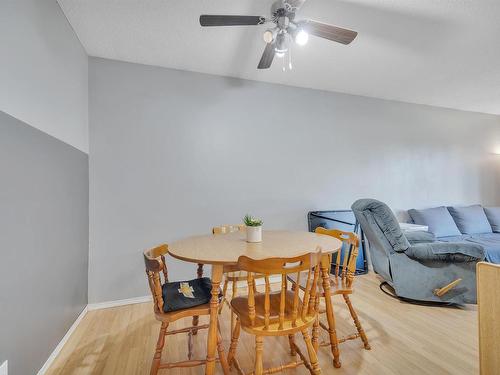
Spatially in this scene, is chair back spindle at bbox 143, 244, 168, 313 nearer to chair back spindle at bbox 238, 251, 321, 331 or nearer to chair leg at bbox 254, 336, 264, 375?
chair back spindle at bbox 238, 251, 321, 331

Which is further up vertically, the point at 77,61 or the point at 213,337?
the point at 77,61

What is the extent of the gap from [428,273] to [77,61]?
12.3ft

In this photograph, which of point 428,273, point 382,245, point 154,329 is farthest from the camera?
point 382,245

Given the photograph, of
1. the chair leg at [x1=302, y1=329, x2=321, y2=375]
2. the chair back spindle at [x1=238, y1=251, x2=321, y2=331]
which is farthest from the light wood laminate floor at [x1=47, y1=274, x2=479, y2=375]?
the chair back spindle at [x1=238, y1=251, x2=321, y2=331]

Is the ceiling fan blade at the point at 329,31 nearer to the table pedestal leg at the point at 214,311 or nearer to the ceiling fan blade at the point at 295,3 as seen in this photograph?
the ceiling fan blade at the point at 295,3

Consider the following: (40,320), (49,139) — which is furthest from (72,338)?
(49,139)

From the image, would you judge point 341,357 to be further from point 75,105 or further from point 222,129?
point 75,105

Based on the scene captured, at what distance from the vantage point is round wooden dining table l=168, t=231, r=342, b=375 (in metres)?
1.36

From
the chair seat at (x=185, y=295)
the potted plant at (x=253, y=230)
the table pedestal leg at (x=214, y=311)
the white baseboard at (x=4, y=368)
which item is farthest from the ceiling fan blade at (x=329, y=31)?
the white baseboard at (x=4, y=368)

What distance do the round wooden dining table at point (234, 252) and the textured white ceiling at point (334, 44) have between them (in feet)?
5.64

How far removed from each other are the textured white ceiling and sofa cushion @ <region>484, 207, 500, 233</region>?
193 centimetres

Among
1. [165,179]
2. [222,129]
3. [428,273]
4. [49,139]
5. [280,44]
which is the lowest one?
[428,273]

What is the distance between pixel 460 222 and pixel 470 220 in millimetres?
157

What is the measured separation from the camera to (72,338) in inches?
77.7
